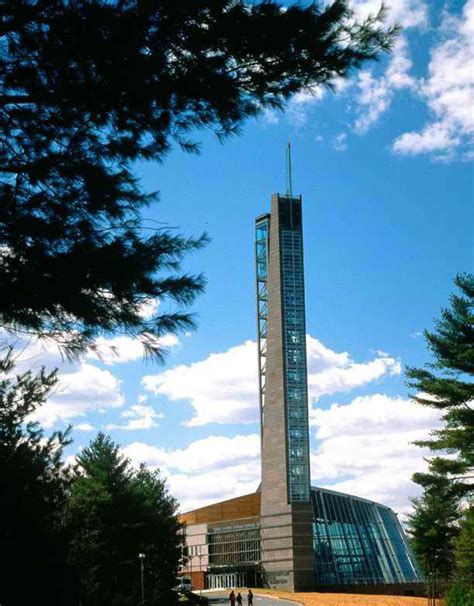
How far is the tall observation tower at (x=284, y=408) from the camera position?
2936 inches

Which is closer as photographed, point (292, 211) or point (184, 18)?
point (184, 18)

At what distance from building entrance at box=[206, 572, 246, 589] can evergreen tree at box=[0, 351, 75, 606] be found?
67.7 metres

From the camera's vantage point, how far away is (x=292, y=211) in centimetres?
8188

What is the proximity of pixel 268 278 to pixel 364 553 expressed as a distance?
88.1 feet

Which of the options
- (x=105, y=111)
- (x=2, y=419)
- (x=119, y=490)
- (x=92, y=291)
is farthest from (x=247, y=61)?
(x=119, y=490)

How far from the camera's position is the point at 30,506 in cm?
1276

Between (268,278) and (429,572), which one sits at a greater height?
(268,278)

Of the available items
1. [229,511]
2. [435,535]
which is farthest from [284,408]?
[435,535]

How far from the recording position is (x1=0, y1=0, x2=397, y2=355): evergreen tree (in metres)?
10.0

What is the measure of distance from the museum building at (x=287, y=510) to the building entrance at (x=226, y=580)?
0.32ft

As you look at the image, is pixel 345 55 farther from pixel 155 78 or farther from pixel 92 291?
pixel 92 291

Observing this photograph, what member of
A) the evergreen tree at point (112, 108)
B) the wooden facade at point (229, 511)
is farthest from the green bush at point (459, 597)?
the wooden facade at point (229, 511)

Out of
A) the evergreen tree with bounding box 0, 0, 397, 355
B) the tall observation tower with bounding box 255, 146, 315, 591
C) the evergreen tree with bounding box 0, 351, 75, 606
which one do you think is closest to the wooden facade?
the tall observation tower with bounding box 255, 146, 315, 591

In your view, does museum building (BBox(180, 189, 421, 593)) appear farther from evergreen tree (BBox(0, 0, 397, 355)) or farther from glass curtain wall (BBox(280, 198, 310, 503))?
evergreen tree (BBox(0, 0, 397, 355))
